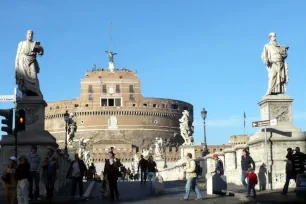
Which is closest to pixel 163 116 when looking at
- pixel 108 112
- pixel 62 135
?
pixel 108 112

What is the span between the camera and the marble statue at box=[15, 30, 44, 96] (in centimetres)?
1677

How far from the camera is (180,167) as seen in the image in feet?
124

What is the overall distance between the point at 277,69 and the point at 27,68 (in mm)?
7804

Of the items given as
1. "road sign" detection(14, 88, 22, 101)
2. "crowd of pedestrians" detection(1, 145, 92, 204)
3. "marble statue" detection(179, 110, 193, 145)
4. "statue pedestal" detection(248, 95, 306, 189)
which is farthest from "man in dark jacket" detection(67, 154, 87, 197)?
"marble statue" detection(179, 110, 193, 145)

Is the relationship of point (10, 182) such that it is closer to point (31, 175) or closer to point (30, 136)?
point (31, 175)

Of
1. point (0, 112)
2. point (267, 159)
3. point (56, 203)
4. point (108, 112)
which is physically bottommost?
point (56, 203)

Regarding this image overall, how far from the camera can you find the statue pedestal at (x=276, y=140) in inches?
661

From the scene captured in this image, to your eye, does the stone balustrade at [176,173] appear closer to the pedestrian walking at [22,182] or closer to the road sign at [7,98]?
the road sign at [7,98]

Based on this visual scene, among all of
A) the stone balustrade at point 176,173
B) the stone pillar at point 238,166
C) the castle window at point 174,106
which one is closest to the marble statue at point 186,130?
the stone balustrade at point 176,173

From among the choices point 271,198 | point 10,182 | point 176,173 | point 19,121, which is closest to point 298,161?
point 271,198

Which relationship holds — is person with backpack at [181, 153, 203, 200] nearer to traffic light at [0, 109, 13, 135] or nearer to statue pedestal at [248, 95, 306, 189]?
statue pedestal at [248, 95, 306, 189]

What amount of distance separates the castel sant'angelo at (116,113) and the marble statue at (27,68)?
9348 cm

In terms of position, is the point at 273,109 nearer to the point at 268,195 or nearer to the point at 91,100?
the point at 268,195

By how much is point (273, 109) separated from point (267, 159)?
172 centimetres
